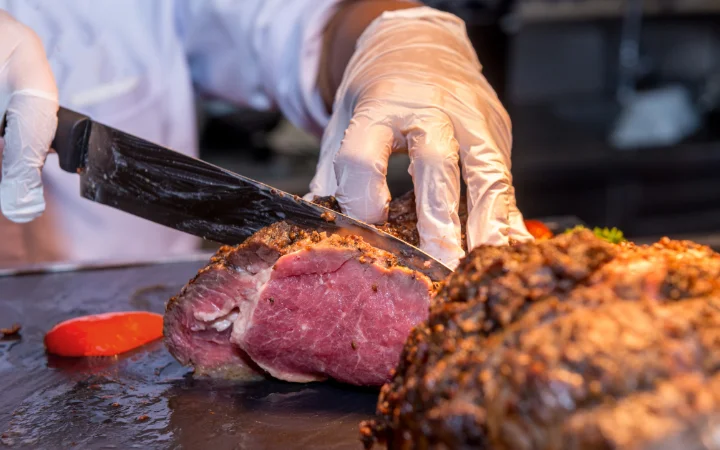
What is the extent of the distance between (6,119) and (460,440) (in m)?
2.04

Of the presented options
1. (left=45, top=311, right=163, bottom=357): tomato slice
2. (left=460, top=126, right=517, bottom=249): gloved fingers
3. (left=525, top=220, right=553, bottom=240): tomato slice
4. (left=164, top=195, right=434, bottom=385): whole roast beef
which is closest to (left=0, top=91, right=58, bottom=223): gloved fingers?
(left=45, top=311, right=163, bottom=357): tomato slice

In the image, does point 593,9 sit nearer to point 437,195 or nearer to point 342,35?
point 342,35

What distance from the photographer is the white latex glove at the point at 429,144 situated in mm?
2352

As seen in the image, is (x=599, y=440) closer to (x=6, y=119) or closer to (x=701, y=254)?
(x=701, y=254)

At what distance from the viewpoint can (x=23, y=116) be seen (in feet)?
8.27

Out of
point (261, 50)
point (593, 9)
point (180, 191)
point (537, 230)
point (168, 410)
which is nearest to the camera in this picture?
point (168, 410)

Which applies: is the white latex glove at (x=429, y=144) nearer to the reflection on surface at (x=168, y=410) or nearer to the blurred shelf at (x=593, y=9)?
the reflection on surface at (x=168, y=410)

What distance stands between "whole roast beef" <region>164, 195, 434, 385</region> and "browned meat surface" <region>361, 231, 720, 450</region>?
1.78 ft

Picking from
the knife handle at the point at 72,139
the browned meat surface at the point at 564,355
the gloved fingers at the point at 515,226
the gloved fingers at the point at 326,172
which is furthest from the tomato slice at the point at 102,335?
the gloved fingers at the point at 515,226

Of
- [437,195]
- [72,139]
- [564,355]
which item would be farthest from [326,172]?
[564,355]

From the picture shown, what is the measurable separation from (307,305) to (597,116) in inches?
282

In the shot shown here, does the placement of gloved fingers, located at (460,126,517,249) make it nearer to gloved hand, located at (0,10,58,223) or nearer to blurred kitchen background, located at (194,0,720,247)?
gloved hand, located at (0,10,58,223)

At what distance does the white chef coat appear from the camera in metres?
3.60

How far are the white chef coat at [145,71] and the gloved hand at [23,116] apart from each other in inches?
35.2
